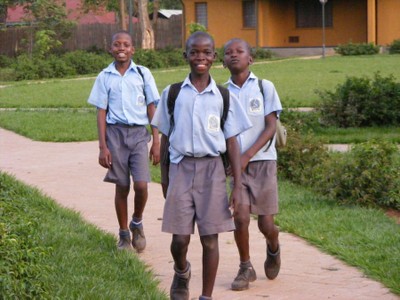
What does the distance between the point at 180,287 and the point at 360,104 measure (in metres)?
9.36

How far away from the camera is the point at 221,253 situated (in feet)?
24.1

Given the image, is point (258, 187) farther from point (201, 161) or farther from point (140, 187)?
point (140, 187)

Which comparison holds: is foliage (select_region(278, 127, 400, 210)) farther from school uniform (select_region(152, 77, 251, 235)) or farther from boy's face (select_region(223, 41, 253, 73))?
school uniform (select_region(152, 77, 251, 235))

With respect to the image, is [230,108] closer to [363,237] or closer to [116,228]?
[363,237]

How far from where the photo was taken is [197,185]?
5691 mm

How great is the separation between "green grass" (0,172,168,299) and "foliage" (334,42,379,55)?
33.0m

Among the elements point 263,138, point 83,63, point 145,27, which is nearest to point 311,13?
point 145,27

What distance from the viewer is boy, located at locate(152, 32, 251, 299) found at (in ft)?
18.5

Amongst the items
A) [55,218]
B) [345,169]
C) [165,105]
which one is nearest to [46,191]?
[55,218]

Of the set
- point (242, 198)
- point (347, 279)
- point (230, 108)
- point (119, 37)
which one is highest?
point (119, 37)

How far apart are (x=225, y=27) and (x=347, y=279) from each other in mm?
40476

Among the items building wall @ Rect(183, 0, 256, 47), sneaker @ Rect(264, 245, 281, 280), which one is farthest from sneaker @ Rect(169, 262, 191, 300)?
building wall @ Rect(183, 0, 256, 47)

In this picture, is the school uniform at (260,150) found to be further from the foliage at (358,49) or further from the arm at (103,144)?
the foliage at (358,49)

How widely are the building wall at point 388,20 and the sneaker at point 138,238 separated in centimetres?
3719
